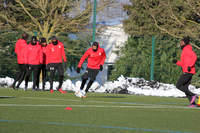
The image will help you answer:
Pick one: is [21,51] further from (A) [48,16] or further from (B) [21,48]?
(A) [48,16]

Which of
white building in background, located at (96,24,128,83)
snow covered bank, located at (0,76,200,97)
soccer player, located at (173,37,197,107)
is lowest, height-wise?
snow covered bank, located at (0,76,200,97)

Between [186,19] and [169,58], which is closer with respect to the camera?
[169,58]

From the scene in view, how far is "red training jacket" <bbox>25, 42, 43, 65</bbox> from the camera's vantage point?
19.4 meters

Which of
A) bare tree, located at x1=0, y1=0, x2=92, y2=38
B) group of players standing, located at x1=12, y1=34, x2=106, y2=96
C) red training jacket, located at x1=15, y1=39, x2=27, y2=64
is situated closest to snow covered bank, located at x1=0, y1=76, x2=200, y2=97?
group of players standing, located at x1=12, y1=34, x2=106, y2=96

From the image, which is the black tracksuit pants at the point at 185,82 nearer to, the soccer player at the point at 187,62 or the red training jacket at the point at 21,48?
the soccer player at the point at 187,62

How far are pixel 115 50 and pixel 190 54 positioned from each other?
13403mm

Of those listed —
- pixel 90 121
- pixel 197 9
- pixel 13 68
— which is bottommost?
pixel 13 68

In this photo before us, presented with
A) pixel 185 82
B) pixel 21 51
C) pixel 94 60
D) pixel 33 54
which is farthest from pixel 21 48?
pixel 185 82

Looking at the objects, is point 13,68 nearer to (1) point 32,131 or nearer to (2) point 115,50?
(2) point 115,50

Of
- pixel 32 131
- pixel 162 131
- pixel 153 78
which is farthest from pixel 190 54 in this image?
pixel 153 78

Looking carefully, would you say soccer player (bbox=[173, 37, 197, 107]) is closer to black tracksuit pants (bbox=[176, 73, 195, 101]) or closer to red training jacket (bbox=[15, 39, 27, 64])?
black tracksuit pants (bbox=[176, 73, 195, 101])

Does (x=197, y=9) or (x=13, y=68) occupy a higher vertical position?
(x=197, y=9)

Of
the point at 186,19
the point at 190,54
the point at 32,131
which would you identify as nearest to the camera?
the point at 32,131

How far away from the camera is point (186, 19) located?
28.4 meters
